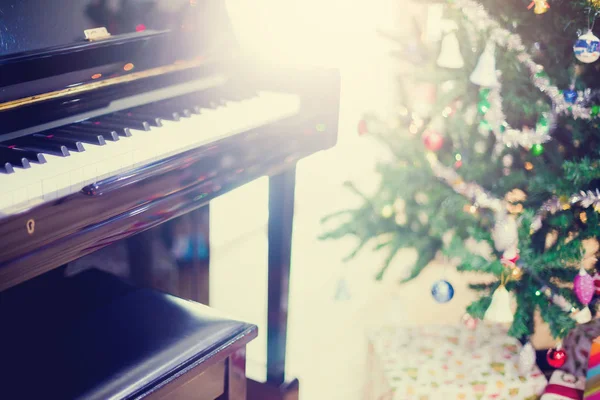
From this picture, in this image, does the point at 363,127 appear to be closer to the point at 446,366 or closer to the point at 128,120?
the point at 446,366

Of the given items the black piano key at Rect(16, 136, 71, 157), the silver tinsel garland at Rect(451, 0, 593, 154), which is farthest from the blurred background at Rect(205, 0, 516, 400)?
the black piano key at Rect(16, 136, 71, 157)

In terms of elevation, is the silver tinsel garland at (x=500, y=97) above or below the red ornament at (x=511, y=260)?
above

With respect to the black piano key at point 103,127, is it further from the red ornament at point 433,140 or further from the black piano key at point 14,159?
the red ornament at point 433,140

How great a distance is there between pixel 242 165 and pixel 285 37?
0.83m

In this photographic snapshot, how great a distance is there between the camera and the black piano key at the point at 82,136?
1.01 metres

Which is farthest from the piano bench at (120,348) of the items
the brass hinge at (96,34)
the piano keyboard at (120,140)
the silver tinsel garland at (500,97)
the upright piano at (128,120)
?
the silver tinsel garland at (500,97)

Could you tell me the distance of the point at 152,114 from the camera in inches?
45.7

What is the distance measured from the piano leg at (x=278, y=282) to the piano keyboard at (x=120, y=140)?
0.23 metres

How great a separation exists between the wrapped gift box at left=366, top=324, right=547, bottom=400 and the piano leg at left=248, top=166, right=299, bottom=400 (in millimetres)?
274

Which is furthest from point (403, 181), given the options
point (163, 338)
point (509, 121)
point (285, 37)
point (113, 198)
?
point (113, 198)

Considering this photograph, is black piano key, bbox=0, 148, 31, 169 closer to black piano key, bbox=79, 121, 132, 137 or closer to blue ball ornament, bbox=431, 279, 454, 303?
black piano key, bbox=79, 121, 132, 137

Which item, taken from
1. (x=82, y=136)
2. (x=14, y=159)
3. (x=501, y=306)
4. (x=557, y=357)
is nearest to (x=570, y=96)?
(x=501, y=306)

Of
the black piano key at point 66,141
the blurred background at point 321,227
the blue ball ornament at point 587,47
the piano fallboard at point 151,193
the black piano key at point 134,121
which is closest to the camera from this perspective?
the piano fallboard at point 151,193

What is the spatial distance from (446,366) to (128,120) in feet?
3.68
